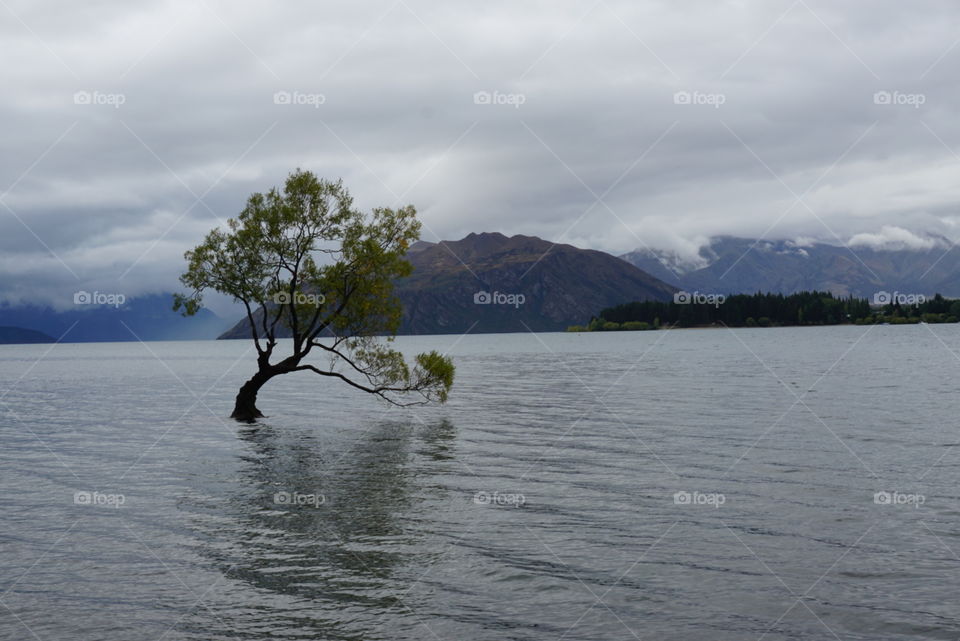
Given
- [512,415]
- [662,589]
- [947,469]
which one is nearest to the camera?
[662,589]

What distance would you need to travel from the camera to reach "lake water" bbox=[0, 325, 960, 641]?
1466cm

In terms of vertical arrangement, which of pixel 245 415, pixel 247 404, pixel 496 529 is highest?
pixel 247 404

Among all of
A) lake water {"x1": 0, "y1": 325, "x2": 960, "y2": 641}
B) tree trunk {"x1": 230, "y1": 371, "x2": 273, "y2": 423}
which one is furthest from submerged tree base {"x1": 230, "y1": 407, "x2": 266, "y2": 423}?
lake water {"x1": 0, "y1": 325, "x2": 960, "y2": 641}

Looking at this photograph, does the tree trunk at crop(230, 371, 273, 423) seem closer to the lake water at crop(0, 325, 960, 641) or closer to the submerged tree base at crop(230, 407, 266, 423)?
the submerged tree base at crop(230, 407, 266, 423)

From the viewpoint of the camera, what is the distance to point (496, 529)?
21.2 metres

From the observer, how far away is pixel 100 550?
1988 centimetres

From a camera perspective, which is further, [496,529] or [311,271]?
[311,271]

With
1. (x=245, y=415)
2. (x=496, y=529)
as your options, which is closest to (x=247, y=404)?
(x=245, y=415)

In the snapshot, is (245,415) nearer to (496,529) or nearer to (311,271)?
(311,271)

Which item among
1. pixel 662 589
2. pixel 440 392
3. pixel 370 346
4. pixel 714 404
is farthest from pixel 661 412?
pixel 662 589

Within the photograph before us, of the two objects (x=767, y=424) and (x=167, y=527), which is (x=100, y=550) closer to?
(x=167, y=527)

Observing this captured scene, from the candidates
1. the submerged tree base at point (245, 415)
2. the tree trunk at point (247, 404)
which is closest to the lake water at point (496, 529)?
the submerged tree base at point (245, 415)

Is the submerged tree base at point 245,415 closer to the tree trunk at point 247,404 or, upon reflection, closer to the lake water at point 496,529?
the tree trunk at point 247,404

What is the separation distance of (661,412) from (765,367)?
50.4 m
